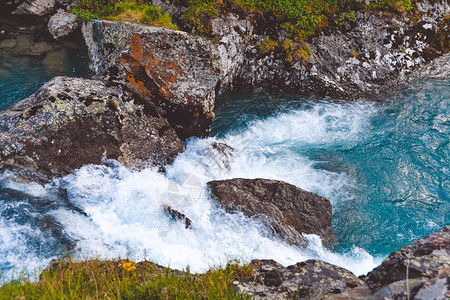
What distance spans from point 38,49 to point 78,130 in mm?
6467

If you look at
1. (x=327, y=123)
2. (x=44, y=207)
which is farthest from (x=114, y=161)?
(x=327, y=123)

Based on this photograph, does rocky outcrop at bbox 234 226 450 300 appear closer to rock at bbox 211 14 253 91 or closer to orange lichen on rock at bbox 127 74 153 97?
orange lichen on rock at bbox 127 74 153 97

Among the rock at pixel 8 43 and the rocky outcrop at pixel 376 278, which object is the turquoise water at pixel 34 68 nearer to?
the rock at pixel 8 43

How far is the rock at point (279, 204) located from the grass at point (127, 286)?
7.87ft

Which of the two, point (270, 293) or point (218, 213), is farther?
point (218, 213)

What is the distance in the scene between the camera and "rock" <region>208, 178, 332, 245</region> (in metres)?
6.10

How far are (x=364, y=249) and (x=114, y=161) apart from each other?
5.19 meters

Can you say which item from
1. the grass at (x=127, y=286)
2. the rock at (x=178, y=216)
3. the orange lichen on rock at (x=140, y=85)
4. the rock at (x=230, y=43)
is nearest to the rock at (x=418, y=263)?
the grass at (x=127, y=286)

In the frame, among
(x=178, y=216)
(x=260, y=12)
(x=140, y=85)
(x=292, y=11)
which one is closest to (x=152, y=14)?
(x=260, y=12)

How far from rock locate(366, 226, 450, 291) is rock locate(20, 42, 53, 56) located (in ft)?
38.9

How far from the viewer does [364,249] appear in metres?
6.02

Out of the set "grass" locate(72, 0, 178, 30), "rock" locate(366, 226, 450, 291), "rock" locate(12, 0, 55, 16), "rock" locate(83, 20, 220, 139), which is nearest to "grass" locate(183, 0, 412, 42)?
"grass" locate(72, 0, 178, 30)

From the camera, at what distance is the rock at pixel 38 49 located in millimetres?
10922

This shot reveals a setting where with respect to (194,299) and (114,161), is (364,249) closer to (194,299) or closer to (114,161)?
(194,299)
